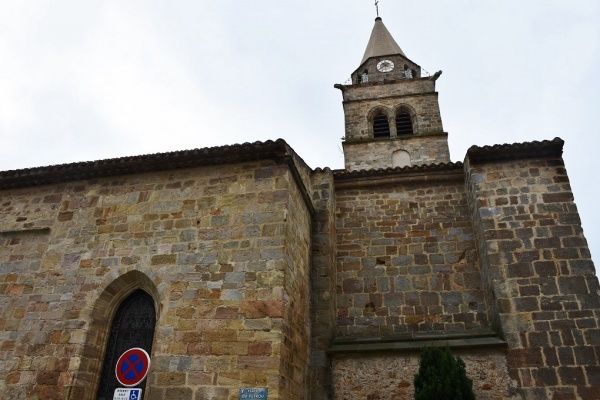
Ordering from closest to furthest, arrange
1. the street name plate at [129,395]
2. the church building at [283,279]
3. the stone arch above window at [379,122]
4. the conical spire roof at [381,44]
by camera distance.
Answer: the street name plate at [129,395], the church building at [283,279], the stone arch above window at [379,122], the conical spire roof at [381,44]

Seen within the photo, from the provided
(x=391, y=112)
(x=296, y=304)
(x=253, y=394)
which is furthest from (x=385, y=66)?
(x=253, y=394)

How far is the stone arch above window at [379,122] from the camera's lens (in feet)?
52.2

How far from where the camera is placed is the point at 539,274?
6.70 m

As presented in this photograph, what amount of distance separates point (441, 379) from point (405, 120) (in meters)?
11.9

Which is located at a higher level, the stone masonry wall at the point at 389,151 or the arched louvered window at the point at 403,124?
the arched louvered window at the point at 403,124

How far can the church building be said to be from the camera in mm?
5793

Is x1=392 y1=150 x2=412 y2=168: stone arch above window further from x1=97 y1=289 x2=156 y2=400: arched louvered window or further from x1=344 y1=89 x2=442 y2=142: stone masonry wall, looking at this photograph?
x1=97 y1=289 x2=156 y2=400: arched louvered window

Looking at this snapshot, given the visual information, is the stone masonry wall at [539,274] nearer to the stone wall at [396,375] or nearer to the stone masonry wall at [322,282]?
the stone wall at [396,375]

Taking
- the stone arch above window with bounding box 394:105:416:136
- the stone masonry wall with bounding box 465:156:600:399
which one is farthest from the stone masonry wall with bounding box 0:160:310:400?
the stone arch above window with bounding box 394:105:416:136

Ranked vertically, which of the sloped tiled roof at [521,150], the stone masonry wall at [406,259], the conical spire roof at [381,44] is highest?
the conical spire roof at [381,44]

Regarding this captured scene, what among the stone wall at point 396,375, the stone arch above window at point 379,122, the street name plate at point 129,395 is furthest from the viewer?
the stone arch above window at point 379,122

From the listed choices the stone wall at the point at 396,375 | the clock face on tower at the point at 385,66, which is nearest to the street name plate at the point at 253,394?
the stone wall at the point at 396,375

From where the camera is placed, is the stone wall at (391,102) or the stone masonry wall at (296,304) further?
the stone wall at (391,102)

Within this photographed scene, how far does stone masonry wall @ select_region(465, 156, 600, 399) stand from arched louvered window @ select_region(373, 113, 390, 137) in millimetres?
8092
